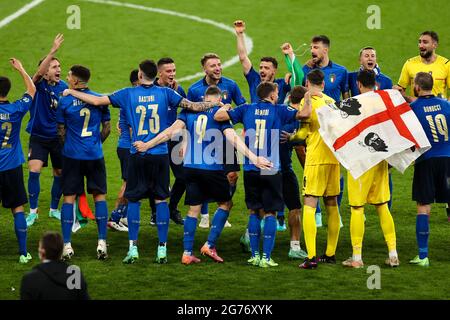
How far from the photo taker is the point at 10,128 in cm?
1248

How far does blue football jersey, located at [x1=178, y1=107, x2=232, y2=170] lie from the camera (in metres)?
12.5

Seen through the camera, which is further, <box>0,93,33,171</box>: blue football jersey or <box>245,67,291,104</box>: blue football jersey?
<box>245,67,291,104</box>: blue football jersey

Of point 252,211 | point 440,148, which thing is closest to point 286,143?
point 252,211

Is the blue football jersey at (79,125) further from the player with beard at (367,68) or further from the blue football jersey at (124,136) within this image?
the player with beard at (367,68)

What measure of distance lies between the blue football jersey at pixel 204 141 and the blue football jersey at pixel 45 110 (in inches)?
120

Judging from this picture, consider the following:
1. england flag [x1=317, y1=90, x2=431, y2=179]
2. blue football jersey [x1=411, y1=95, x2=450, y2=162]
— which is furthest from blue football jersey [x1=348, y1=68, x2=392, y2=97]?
england flag [x1=317, y1=90, x2=431, y2=179]

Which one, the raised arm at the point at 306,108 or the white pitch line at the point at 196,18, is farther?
the white pitch line at the point at 196,18

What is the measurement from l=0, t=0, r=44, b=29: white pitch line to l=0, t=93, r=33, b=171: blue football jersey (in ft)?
42.2

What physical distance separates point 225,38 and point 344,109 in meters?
12.7

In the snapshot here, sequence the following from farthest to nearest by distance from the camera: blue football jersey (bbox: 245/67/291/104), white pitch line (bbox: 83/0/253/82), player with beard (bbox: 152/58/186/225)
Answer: white pitch line (bbox: 83/0/253/82), player with beard (bbox: 152/58/186/225), blue football jersey (bbox: 245/67/291/104)

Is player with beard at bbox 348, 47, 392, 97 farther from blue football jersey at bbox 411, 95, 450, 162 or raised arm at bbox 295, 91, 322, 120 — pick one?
raised arm at bbox 295, 91, 322, 120

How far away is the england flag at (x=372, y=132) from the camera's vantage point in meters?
12.0

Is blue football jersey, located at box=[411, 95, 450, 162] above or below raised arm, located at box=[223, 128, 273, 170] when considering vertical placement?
above

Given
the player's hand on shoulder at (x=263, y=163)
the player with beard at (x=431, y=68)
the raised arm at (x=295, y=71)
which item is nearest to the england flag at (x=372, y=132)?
the player's hand on shoulder at (x=263, y=163)
